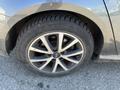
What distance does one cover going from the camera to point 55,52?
256 centimetres

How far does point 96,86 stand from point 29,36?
92 centimetres

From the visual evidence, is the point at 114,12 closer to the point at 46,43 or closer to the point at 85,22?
the point at 85,22

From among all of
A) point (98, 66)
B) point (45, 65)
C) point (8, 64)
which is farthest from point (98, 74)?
point (8, 64)

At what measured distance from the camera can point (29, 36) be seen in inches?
94.8

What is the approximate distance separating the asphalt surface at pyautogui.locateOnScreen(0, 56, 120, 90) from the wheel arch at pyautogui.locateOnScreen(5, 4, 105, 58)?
1.32 feet

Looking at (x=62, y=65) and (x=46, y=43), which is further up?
(x=46, y=43)

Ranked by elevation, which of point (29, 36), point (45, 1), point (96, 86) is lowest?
point (96, 86)

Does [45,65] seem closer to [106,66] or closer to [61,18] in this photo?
[61,18]

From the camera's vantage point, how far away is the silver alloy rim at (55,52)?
8.07ft

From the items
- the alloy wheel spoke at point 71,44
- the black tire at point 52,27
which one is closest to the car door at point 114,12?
the black tire at point 52,27

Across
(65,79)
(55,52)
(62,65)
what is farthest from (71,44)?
(65,79)

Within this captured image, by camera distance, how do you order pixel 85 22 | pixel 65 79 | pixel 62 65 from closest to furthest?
pixel 85 22 → pixel 62 65 → pixel 65 79

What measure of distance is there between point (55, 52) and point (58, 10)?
1.50 ft

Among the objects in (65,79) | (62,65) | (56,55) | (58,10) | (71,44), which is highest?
(58,10)
